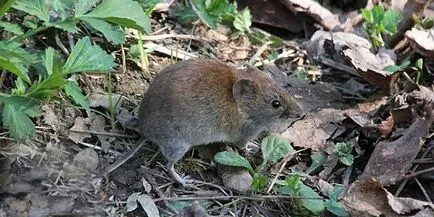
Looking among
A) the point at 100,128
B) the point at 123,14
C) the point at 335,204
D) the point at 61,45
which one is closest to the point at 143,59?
the point at 61,45

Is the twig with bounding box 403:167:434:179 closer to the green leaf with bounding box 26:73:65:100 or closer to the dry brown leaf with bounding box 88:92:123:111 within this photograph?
the dry brown leaf with bounding box 88:92:123:111

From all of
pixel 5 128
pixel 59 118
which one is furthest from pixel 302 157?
pixel 5 128

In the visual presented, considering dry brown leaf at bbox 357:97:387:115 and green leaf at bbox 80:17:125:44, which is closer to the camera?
green leaf at bbox 80:17:125:44

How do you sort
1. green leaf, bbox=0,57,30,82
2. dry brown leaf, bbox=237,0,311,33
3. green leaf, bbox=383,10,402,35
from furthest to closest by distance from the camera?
dry brown leaf, bbox=237,0,311,33 < green leaf, bbox=383,10,402,35 < green leaf, bbox=0,57,30,82

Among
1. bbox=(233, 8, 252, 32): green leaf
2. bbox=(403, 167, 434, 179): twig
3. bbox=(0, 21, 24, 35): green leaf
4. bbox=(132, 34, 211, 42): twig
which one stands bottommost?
bbox=(403, 167, 434, 179): twig

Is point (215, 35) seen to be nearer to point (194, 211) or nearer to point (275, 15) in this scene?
point (275, 15)

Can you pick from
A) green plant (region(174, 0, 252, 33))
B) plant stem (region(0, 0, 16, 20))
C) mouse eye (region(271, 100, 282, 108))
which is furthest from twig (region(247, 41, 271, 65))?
plant stem (region(0, 0, 16, 20))

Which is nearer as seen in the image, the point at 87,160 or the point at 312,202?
the point at 312,202
